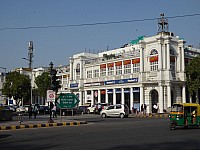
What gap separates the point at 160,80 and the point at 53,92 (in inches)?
928

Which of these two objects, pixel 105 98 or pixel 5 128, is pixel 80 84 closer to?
pixel 105 98

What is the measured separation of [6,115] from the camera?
28656mm

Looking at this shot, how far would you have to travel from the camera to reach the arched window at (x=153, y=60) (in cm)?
4494

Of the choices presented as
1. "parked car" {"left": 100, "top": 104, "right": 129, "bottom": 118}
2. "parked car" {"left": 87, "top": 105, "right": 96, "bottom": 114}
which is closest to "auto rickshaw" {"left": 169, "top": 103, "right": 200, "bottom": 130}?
"parked car" {"left": 100, "top": 104, "right": 129, "bottom": 118}

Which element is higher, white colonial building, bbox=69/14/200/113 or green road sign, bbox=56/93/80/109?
white colonial building, bbox=69/14/200/113

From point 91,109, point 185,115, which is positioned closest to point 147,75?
point 91,109

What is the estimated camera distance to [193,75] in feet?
147

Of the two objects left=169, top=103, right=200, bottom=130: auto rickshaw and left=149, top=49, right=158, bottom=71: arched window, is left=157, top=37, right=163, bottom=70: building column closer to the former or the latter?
left=149, top=49, right=158, bottom=71: arched window

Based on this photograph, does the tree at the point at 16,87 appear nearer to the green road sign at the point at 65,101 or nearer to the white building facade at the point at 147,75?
the white building facade at the point at 147,75

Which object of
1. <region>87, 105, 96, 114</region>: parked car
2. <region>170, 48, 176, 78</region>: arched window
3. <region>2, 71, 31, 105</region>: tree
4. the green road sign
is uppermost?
<region>170, 48, 176, 78</region>: arched window

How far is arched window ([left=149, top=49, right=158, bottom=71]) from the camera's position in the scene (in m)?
44.9

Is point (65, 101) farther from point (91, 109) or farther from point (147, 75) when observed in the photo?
point (147, 75)

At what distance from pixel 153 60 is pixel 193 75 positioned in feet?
22.0

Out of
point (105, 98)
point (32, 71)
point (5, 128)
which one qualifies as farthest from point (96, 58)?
point (5, 128)
